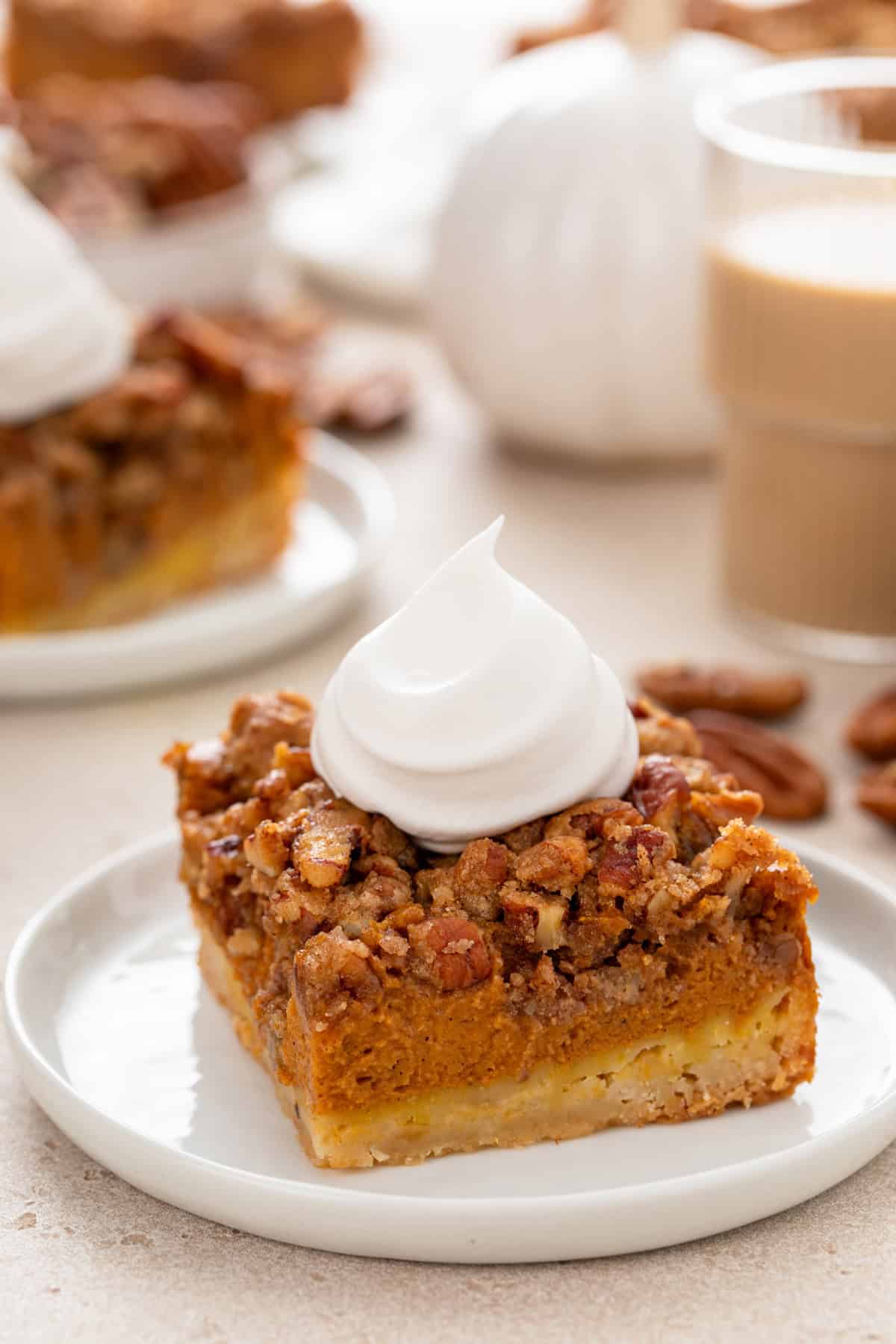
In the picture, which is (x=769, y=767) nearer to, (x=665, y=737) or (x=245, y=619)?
(x=665, y=737)

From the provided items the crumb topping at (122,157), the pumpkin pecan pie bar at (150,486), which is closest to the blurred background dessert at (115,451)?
the pumpkin pecan pie bar at (150,486)

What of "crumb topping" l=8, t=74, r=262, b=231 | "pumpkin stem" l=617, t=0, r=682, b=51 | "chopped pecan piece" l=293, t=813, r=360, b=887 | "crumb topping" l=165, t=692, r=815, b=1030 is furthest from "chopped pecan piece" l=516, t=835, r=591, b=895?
"crumb topping" l=8, t=74, r=262, b=231

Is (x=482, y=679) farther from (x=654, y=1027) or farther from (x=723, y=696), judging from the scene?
(x=723, y=696)

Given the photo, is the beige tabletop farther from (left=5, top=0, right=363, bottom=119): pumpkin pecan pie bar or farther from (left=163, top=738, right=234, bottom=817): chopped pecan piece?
(left=5, top=0, right=363, bottom=119): pumpkin pecan pie bar

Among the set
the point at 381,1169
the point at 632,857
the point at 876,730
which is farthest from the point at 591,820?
the point at 876,730

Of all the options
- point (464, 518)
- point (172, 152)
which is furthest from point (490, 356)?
point (172, 152)
